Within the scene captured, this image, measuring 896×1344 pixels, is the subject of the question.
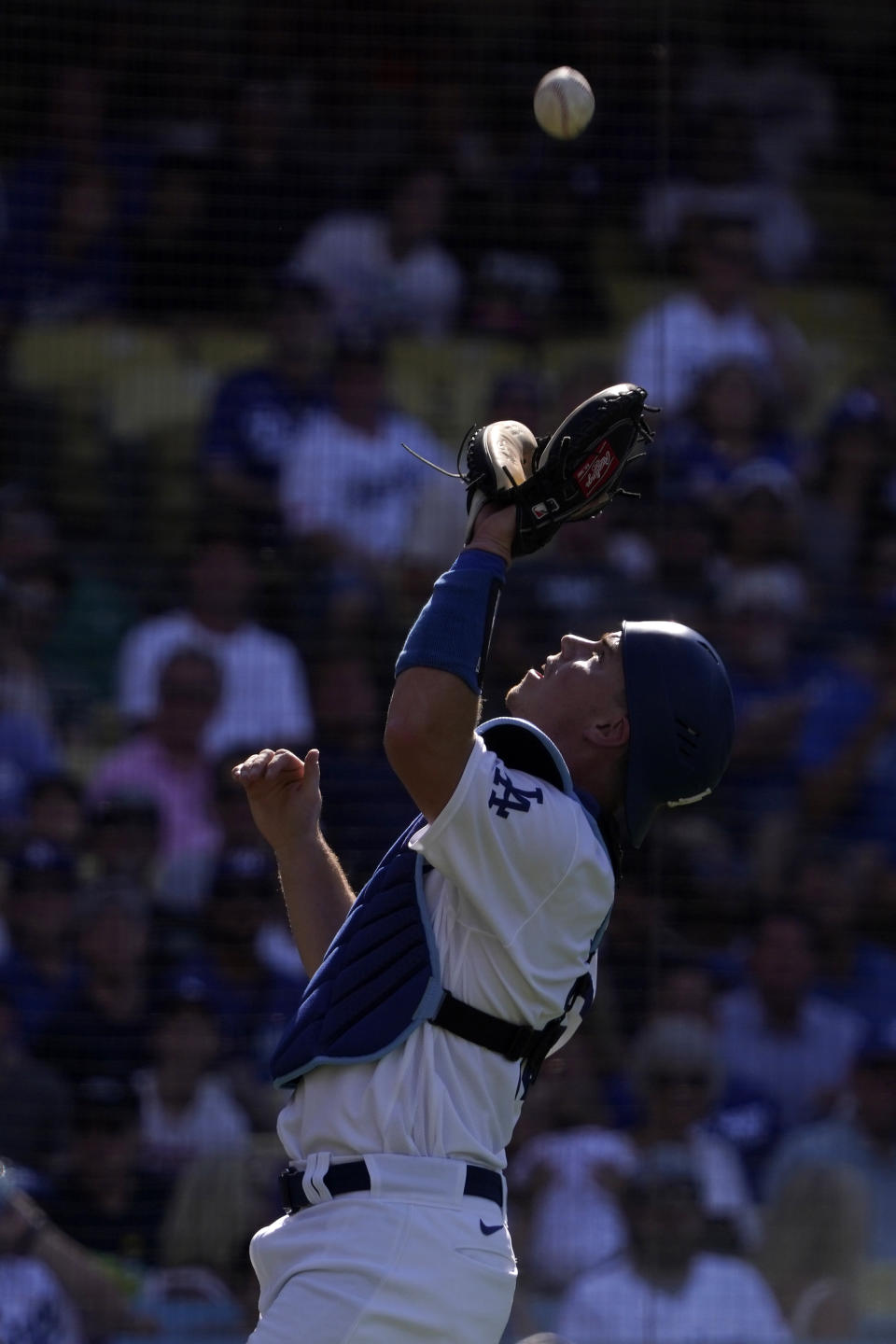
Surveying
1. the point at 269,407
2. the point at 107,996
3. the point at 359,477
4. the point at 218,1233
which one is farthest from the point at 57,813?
the point at 269,407

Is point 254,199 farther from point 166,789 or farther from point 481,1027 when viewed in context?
point 481,1027

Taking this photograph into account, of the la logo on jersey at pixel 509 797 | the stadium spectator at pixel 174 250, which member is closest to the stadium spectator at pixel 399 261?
the stadium spectator at pixel 174 250

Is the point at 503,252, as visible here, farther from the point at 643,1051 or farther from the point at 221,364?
the point at 643,1051

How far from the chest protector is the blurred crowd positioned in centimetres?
260

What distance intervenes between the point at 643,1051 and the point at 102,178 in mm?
3879

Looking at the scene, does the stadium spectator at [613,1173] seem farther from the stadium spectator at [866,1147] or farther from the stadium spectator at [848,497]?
the stadium spectator at [848,497]

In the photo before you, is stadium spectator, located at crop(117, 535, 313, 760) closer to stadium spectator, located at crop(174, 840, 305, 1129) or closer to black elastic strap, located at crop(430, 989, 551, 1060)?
stadium spectator, located at crop(174, 840, 305, 1129)

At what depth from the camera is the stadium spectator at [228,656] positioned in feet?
20.7

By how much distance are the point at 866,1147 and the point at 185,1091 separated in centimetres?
206

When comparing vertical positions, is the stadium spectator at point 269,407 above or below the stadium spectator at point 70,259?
below

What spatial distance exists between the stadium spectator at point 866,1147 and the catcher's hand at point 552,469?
3373mm

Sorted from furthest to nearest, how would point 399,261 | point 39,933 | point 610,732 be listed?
point 399,261 < point 39,933 < point 610,732

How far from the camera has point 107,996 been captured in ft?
18.6

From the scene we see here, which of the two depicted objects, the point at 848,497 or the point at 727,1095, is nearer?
the point at 727,1095
